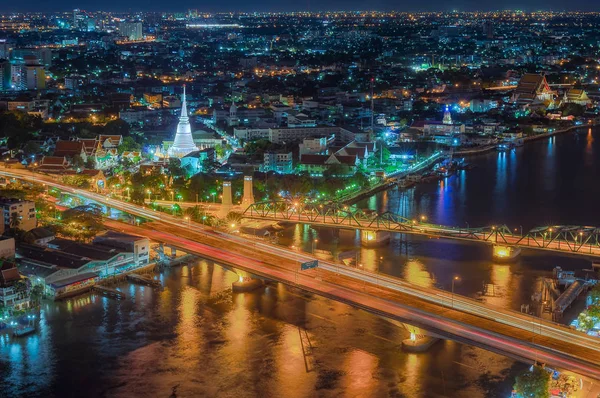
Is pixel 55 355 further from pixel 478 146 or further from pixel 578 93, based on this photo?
pixel 578 93

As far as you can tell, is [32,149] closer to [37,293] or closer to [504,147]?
[37,293]

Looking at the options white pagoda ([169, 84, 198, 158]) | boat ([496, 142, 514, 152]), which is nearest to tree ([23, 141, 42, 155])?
white pagoda ([169, 84, 198, 158])

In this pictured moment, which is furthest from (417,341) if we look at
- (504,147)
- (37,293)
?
(504,147)

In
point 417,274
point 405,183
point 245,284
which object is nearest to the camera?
point 245,284

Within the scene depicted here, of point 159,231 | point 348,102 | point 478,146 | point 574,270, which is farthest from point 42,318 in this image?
point 348,102

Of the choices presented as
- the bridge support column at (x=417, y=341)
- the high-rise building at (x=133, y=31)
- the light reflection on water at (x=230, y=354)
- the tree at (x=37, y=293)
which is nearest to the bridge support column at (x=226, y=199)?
the light reflection on water at (x=230, y=354)
